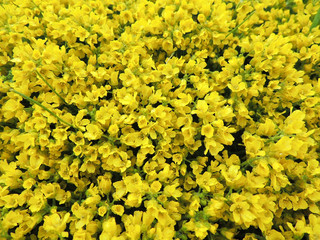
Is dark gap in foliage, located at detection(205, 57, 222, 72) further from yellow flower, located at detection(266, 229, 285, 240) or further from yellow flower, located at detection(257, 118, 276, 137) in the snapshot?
yellow flower, located at detection(266, 229, 285, 240)

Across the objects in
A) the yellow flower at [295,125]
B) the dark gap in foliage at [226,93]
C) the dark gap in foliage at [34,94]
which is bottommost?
the dark gap in foliage at [34,94]

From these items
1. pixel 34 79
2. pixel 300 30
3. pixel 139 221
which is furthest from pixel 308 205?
pixel 34 79

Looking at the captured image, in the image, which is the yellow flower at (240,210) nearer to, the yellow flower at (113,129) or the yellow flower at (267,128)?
the yellow flower at (267,128)

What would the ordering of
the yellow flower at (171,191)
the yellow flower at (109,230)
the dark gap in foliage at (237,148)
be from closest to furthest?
the yellow flower at (109,230)
the yellow flower at (171,191)
the dark gap in foliage at (237,148)

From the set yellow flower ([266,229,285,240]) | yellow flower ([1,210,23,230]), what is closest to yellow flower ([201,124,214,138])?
yellow flower ([266,229,285,240])

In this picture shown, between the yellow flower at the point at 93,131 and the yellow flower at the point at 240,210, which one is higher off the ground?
the yellow flower at the point at 240,210

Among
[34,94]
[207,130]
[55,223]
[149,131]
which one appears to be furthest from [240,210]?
[34,94]

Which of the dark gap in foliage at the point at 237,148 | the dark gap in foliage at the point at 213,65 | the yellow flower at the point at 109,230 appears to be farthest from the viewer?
the dark gap in foliage at the point at 213,65

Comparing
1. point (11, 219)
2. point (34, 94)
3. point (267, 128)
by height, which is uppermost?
point (267, 128)

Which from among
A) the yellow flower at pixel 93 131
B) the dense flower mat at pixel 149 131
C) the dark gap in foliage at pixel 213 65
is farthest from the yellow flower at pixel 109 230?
the dark gap in foliage at pixel 213 65

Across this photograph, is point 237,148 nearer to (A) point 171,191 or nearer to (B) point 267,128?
(B) point 267,128
